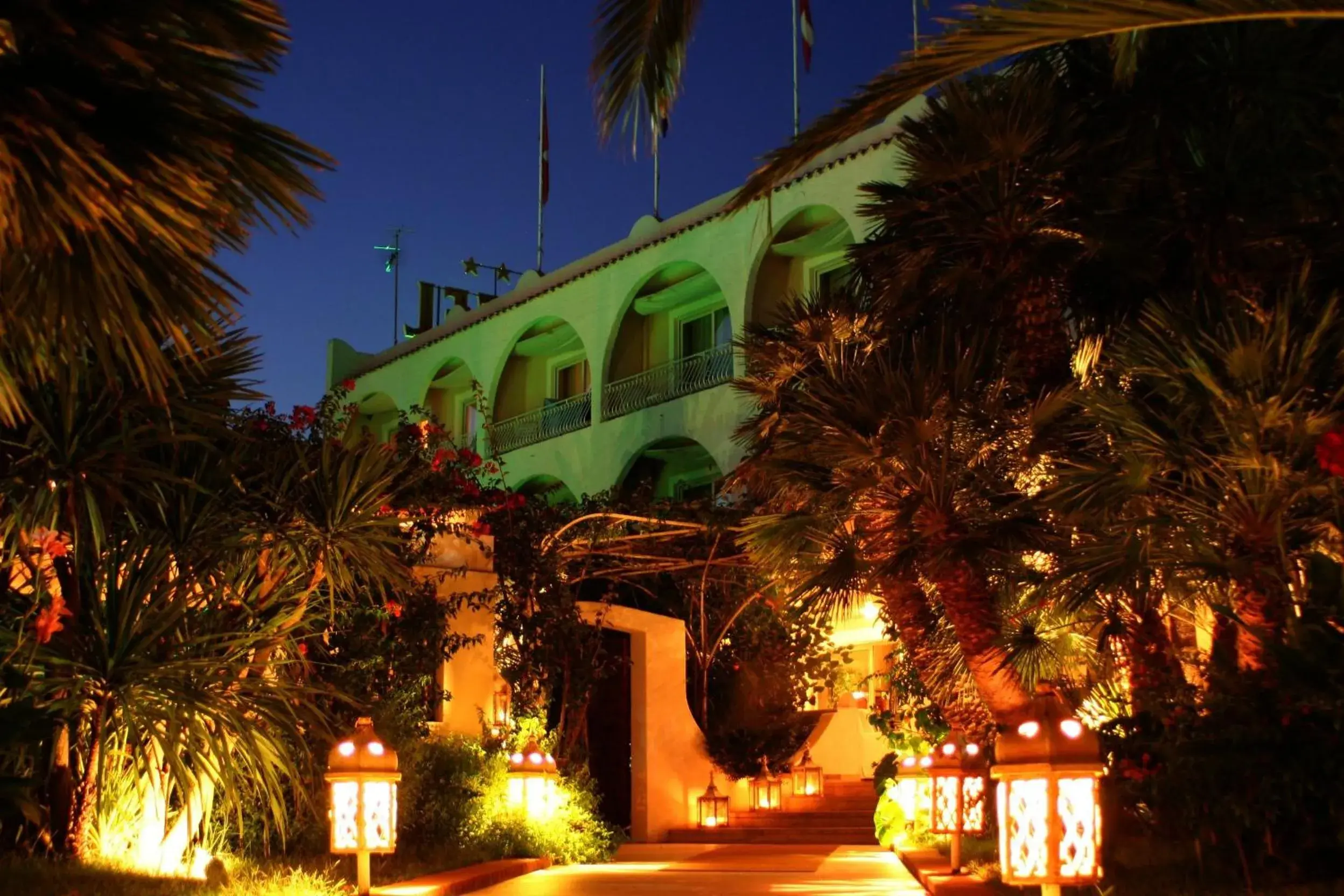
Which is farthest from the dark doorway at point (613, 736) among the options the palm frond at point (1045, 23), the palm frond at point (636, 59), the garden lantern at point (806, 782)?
the palm frond at point (1045, 23)

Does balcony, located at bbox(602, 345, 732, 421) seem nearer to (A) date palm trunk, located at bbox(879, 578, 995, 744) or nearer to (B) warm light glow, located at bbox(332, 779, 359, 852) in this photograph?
(A) date palm trunk, located at bbox(879, 578, 995, 744)

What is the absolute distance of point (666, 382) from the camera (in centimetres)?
2253

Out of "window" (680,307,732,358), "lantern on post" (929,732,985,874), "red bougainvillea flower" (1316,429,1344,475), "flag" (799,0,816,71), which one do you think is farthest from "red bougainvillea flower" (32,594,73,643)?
"window" (680,307,732,358)

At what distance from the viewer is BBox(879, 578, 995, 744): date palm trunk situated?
33.8ft

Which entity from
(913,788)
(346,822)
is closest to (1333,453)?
(346,822)

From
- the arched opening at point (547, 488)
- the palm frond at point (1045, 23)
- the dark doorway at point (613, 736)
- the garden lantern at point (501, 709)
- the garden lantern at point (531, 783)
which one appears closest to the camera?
the palm frond at point (1045, 23)

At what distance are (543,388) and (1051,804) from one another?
21.5 meters

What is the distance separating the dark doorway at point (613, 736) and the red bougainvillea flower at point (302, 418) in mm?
6071

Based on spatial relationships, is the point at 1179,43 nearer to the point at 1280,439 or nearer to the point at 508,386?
the point at 1280,439

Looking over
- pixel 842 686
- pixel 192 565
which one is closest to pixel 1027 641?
pixel 192 565

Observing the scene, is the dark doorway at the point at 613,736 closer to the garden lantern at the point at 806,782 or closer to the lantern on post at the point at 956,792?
the garden lantern at the point at 806,782

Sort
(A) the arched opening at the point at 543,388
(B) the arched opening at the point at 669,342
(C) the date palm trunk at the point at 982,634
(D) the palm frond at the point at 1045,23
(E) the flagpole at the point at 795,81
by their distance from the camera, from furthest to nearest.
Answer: (A) the arched opening at the point at 543,388 < (B) the arched opening at the point at 669,342 < (E) the flagpole at the point at 795,81 < (C) the date palm trunk at the point at 982,634 < (D) the palm frond at the point at 1045,23

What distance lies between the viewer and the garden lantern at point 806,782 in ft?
55.0

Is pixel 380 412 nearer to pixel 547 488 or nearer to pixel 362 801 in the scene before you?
pixel 547 488
